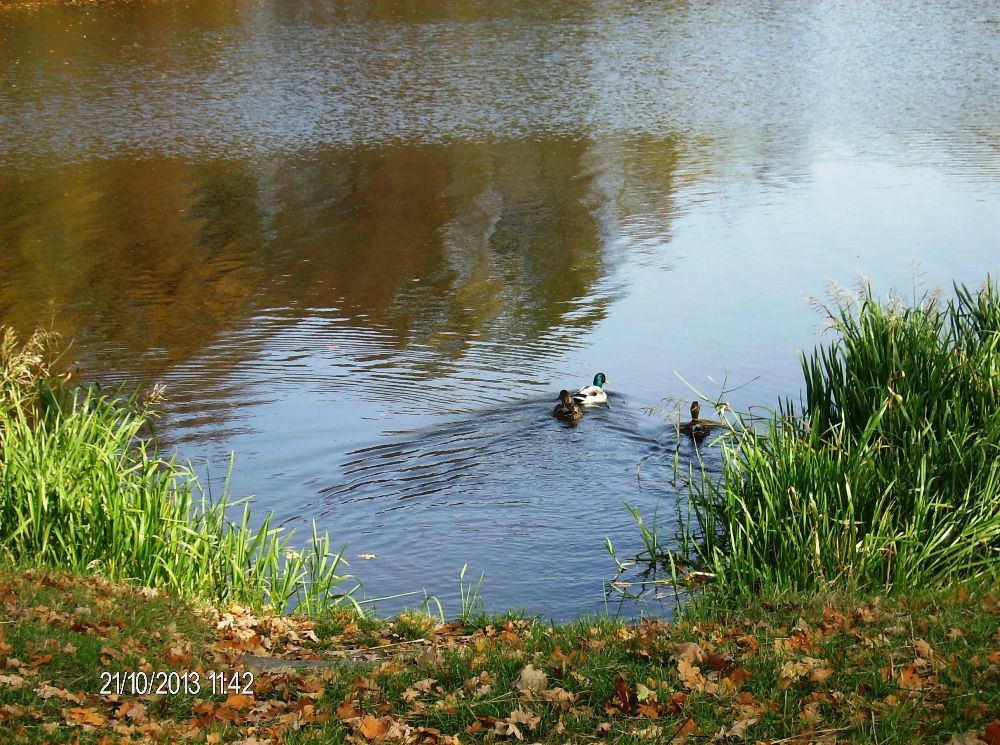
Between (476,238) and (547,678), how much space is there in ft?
48.1

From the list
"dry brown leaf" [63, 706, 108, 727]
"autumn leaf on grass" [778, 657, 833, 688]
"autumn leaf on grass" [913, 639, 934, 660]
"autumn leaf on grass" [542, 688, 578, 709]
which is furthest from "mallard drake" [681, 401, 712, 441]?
"dry brown leaf" [63, 706, 108, 727]

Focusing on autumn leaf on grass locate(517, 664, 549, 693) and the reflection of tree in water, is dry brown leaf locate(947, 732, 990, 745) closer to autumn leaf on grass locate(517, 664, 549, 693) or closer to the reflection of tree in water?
autumn leaf on grass locate(517, 664, 549, 693)

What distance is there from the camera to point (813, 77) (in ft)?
106

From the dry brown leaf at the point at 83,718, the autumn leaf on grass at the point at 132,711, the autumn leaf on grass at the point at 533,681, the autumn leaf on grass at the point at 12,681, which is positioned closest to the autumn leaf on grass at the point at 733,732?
the autumn leaf on grass at the point at 533,681

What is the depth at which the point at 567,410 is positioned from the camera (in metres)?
12.4

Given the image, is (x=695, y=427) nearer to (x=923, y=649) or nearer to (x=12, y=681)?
(x=923, y=649)

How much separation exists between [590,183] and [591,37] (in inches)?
672

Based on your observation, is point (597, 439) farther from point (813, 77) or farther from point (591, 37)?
point (591, 37)

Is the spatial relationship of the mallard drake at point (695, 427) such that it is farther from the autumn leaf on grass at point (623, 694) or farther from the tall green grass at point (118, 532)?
the autumn leaf on grass at point (623, 694)

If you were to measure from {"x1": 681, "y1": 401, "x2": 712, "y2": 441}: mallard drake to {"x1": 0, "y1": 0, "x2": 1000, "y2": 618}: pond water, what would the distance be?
197 mm

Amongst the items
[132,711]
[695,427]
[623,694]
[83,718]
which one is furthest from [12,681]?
[695,427]

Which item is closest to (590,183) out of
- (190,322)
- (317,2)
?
(190,322)

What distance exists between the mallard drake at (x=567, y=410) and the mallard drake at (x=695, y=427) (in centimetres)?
107

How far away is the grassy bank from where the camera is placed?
5.43 meters
